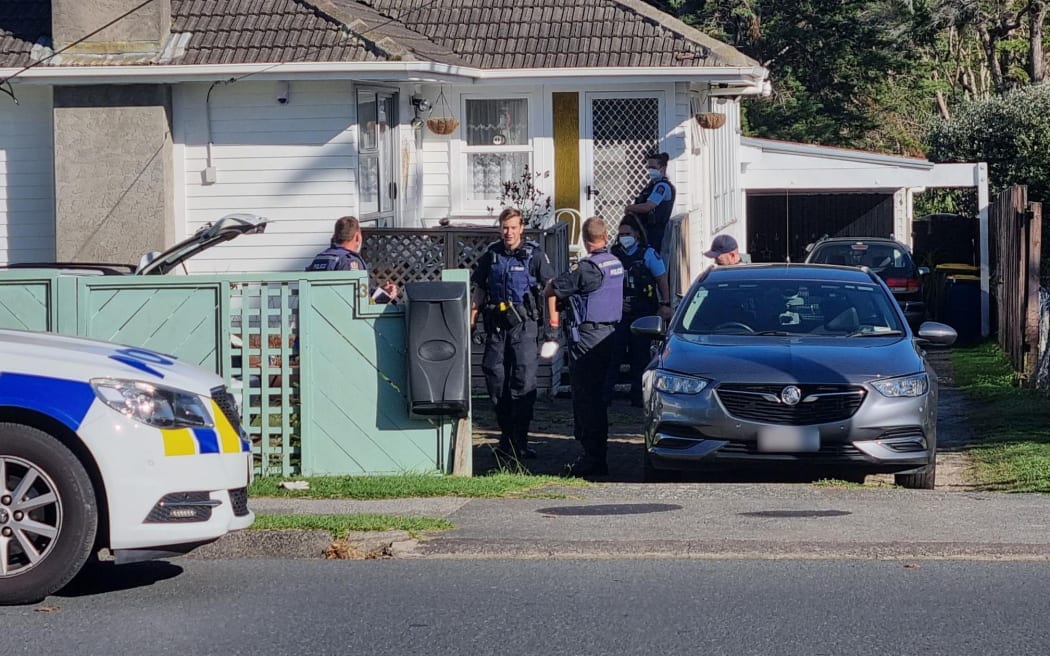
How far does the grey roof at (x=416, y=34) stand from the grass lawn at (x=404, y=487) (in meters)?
6.36

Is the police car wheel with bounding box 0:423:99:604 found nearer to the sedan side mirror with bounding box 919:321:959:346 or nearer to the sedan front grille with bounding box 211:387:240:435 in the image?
the sedan front grille with bounding box 211:387:240:435

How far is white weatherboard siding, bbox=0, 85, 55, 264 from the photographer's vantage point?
50.4 ft

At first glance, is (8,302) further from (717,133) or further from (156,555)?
(717,133)

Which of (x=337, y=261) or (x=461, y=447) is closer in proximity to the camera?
(x=461, y=447)

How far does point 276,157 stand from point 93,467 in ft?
30.4

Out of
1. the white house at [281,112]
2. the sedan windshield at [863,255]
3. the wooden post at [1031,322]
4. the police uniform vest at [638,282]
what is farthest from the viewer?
the sedan windshield at [863,255]

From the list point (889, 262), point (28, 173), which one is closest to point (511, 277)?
point (28, 173)

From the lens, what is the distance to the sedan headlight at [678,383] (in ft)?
30.7

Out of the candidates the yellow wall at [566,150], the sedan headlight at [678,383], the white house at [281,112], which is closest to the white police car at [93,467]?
the sedan headlight at [678,383]

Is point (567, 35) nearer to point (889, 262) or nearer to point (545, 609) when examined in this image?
point (889, 262)

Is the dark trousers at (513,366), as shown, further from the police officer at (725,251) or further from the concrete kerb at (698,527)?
the police officer at (725,251)

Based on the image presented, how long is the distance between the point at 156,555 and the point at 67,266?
5496 millimetres

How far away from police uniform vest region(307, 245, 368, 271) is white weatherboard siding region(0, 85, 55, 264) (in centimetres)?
534

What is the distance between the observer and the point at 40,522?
6309 millimetres
